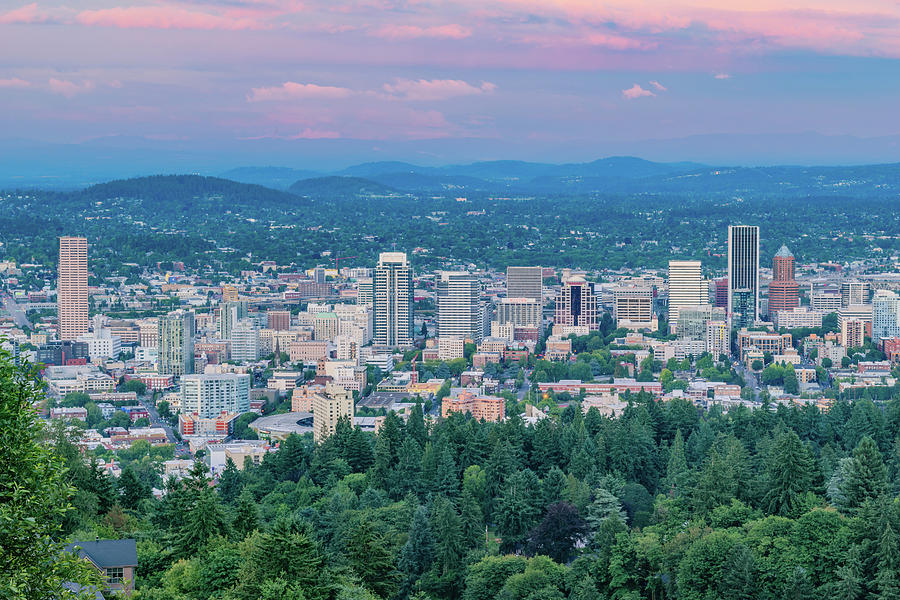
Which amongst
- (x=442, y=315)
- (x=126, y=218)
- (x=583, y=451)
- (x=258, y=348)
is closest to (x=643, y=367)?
(x=442, y=315)

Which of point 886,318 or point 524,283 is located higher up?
point 524,283

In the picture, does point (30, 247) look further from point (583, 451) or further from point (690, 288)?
point (583, 451)

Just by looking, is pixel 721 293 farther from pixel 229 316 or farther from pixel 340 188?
pixel 340 188

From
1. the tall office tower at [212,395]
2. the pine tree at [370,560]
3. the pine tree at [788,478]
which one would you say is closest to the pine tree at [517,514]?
the pine tree at [788,478]

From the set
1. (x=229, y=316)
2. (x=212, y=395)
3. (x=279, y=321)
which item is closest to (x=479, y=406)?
(x=212, y=395)

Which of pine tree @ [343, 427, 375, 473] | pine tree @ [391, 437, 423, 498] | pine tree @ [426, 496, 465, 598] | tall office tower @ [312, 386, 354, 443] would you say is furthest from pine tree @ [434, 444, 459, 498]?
tall office tower @ [312, 386, 354, 443]

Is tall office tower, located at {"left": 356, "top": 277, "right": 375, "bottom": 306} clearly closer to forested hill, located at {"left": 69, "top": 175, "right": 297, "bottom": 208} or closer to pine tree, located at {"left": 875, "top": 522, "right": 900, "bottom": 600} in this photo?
pine tree, located at {"left": 875, "top": 522, "right": 900, "bottom": 600}
